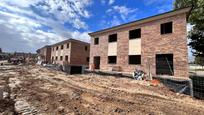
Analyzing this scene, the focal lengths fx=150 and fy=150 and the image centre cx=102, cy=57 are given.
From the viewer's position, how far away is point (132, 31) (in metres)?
18.8

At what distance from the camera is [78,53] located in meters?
32.9

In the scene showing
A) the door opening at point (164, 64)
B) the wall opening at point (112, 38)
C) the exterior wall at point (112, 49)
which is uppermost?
the wall opening at point (112, 38)

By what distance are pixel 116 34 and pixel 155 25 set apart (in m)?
6.09

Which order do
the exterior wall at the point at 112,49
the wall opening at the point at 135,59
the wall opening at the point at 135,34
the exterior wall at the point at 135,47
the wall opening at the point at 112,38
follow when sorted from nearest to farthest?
the exterior wall at the point at 135,47
the wall opening at the point at 135,59
the wall opening at the point at 135,34
the exterior wall at the point at 112,49
the wall opening at the point at 112,38

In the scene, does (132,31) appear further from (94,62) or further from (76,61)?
(76,61)

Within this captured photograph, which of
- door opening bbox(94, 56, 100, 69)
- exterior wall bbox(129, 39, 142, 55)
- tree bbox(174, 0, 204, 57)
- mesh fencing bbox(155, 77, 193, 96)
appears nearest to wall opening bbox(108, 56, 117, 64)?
exterior wall bbox(129, 39, 142, 55)

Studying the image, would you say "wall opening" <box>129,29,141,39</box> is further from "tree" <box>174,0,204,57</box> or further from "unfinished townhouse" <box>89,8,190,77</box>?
"tree" <box>174,0,204,57</box>

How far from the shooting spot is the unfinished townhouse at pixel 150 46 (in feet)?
45.9

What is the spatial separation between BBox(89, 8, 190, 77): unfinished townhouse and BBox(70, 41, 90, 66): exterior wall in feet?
36.2

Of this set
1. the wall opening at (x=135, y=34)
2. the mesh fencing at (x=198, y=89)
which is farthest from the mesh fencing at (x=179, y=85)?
the wall opening at (x=135, y=34)

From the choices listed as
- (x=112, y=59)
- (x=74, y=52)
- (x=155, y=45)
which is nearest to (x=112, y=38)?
(x=112, y=59)

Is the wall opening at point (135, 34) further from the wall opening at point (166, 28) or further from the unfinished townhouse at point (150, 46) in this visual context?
the wall opening at point (166, 28)

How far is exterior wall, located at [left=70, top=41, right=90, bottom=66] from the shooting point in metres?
32.1

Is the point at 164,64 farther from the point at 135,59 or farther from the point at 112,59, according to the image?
the point at 112,59
